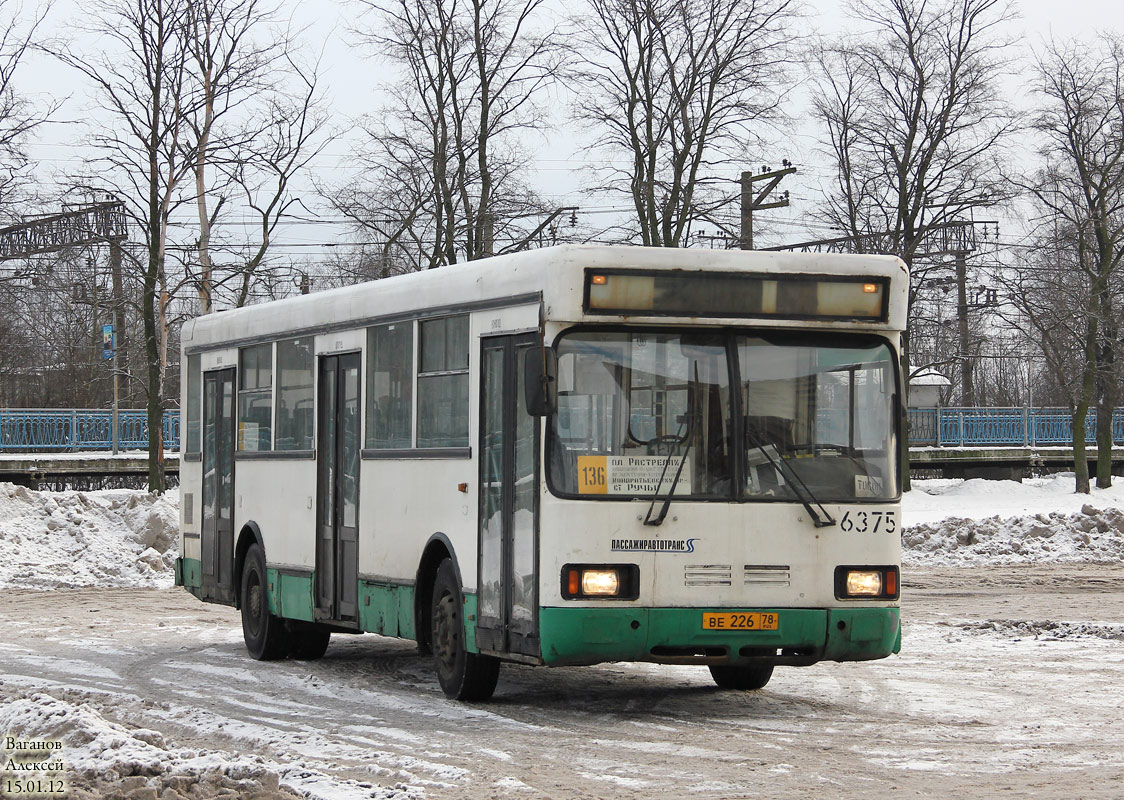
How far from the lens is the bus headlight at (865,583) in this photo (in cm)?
1015

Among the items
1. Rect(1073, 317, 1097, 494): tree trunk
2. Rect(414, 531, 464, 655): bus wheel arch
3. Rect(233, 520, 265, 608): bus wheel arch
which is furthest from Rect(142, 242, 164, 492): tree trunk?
Rect(1073, 317, 1097, 494): tree trunk

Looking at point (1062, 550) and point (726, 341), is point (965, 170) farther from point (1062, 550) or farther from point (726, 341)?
point (726, 341)

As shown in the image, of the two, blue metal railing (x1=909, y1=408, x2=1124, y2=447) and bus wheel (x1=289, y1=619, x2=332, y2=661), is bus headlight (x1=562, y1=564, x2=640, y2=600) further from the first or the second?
blue metal railing (x1=909, y1=408, x2=1124, y2=447)

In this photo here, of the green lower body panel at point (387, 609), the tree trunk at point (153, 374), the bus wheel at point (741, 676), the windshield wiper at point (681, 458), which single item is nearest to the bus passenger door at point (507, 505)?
the windshield wiper at point (681, 458)

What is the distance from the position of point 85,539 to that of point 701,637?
16.2 metres

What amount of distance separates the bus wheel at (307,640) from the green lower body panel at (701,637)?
490 centimetres

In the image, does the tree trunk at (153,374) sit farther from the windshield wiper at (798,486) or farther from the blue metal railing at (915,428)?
the windshield wiper at (798,486)

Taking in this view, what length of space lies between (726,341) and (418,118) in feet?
85.2

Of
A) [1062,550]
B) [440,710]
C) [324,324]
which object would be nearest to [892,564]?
[440,710]

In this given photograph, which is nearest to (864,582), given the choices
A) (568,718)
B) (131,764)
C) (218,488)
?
(568,718)

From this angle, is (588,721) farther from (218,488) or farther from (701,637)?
(218,488)

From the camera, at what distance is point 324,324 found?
13.3 metres

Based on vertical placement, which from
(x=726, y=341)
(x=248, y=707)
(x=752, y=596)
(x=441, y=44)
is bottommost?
(x=248, y=707)

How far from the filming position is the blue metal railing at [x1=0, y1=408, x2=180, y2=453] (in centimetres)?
3791
